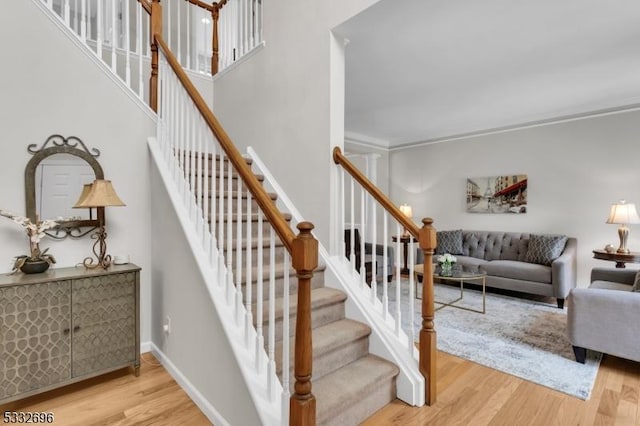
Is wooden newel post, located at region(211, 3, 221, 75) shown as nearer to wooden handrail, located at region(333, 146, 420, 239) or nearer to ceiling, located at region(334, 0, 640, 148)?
ceiling, located at region(334, 0, 640, 148)

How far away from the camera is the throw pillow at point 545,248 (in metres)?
4.45

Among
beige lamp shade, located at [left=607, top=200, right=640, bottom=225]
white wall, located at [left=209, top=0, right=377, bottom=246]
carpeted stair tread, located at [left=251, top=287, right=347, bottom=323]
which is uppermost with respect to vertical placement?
white wall, located at [left=209, top=0, right=377, bottom=246]

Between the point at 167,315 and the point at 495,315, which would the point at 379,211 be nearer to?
the point at 495,315

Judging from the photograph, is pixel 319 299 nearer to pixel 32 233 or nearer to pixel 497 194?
pixel 32 233

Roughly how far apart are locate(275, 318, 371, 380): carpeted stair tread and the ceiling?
2232 mm

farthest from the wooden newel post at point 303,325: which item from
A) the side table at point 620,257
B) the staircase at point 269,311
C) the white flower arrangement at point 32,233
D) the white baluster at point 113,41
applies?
the side table at point 620,257

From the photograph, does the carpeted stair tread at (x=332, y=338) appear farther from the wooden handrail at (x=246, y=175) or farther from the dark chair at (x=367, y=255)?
the dark chair at (x=367, y=255)

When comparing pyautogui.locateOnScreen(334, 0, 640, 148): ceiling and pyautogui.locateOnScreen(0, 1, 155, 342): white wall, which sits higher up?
pyautogui.locateOnScreen(334, 0, 640, 148): ceiling

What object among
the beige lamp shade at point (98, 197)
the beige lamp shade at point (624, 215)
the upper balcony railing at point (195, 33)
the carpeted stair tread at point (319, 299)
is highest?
the upper balcony railing at point (195, 33)

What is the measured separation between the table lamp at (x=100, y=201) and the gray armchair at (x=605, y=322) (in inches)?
141

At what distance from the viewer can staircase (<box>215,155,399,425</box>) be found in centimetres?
175

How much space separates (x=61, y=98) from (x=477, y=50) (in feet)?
11.6

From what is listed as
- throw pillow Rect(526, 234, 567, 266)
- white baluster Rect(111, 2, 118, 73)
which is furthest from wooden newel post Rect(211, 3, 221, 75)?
throw pillow Rect(526, 234, 567, 266)

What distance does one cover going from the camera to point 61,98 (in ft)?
7.93
